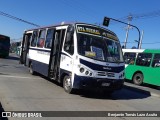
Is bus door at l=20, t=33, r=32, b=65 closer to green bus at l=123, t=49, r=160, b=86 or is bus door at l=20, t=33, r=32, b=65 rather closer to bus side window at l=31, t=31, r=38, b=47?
A: bus side window at l=31, t=31, r=38, b=47

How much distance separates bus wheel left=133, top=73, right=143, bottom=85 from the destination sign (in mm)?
8186

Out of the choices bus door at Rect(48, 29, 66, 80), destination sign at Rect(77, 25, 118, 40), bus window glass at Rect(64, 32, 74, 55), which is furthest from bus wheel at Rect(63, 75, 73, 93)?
destination sign at Rect(77, 25, 118, 40)

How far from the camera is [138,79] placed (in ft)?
68.0

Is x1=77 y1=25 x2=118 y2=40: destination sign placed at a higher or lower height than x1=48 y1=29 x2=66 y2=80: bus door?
higher

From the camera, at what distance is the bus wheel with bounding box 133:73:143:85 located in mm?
20362

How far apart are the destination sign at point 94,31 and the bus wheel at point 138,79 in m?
8.19

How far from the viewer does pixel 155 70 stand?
19000 mm

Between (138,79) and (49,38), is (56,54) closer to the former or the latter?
(49,38)

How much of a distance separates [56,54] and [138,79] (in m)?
8.88

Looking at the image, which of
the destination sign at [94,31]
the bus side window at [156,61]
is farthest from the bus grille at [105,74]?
the bus side window at [156,61]

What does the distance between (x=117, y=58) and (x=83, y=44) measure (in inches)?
58.9

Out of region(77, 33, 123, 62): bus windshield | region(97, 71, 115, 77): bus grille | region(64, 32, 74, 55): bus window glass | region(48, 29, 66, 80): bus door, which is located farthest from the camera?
region(48, 29, 66, 80): bus door

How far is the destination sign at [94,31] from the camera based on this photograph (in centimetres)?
1197

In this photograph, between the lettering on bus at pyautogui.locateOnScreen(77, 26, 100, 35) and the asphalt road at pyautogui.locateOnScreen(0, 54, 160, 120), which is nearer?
the asphalt road at pyautogui.locateOnScreen(0, 54, 160, 120)
